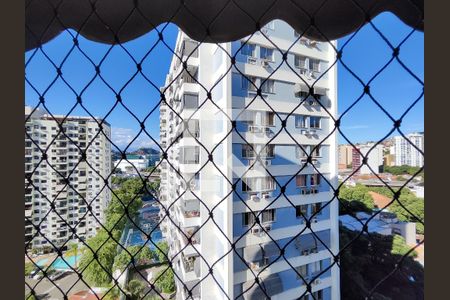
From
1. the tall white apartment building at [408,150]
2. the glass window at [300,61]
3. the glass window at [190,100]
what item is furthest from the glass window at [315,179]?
the glass window at [190,100]

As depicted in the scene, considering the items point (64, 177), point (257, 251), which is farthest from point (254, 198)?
point (64, 177)

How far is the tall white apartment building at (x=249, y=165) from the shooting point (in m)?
0.62

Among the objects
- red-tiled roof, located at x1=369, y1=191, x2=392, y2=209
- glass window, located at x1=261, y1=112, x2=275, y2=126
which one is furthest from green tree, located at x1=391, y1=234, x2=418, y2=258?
glass window, located at x1=261, y1=112, x2=275, y2=126

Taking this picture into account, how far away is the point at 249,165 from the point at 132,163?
0.38 meters

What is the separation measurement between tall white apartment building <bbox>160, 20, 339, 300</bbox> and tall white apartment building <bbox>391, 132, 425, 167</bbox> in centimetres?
16

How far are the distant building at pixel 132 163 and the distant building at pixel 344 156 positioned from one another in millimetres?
552

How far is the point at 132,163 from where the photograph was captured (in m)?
0.63

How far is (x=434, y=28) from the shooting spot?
1.18ft

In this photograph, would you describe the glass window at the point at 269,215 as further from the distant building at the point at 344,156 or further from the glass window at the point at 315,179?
the distant building at the point at 344,156

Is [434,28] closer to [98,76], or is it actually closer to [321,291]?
[98,76]

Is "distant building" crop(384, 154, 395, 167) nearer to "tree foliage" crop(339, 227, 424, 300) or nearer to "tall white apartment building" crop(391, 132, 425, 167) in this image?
"tall white apartment building" crop(391, 132, 425, 167)

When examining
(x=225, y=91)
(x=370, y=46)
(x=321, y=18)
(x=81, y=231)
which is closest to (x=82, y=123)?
(x=81, y=231)

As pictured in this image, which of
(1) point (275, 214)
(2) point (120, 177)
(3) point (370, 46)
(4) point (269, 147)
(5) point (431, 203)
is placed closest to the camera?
(5) point (431, 203)

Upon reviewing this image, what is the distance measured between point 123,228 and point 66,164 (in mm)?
297
